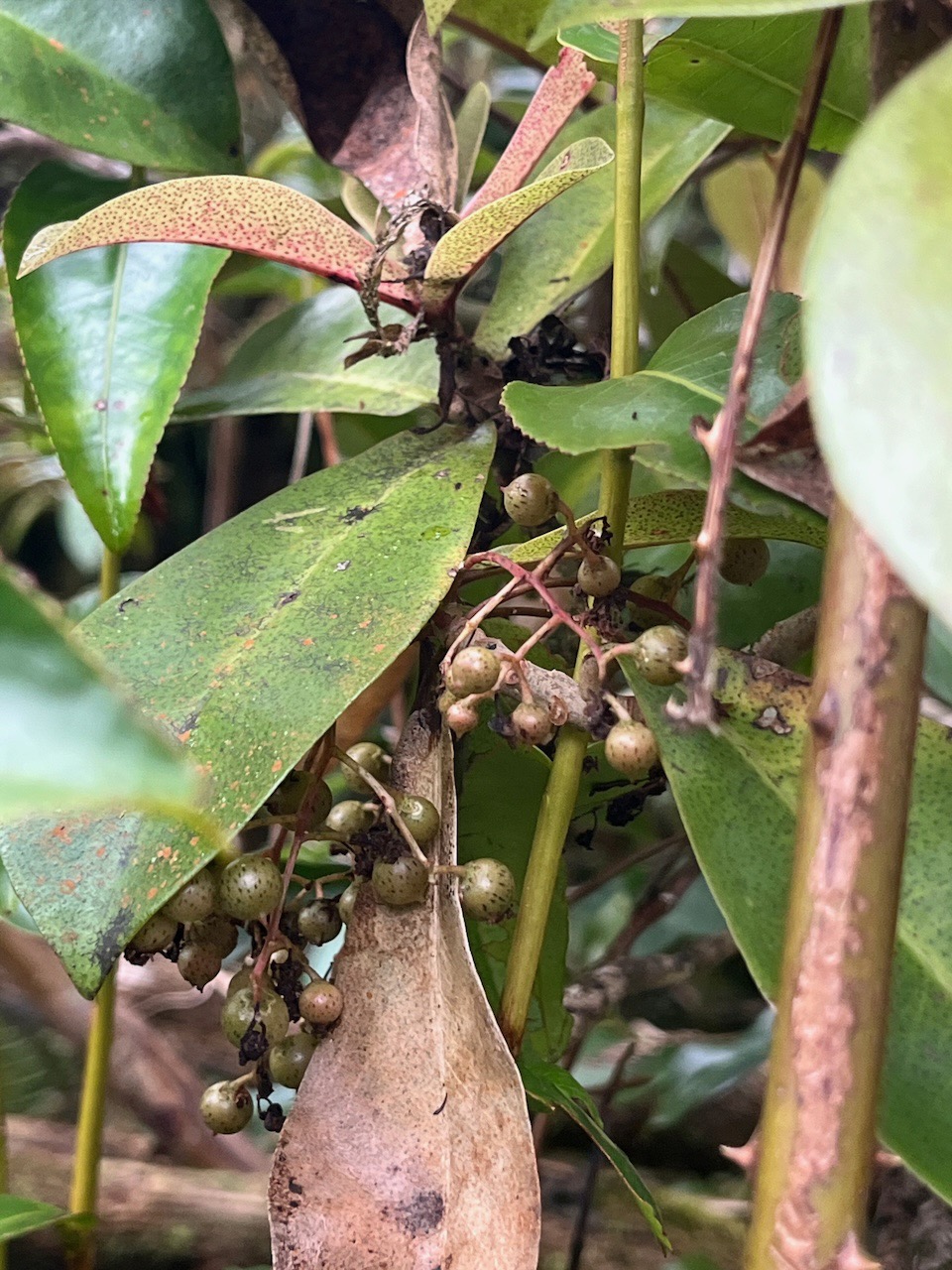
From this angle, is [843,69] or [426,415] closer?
[843,69]

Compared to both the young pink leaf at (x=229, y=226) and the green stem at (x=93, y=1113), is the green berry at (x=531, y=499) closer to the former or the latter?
the young pink leaf at (x=229, y=226)

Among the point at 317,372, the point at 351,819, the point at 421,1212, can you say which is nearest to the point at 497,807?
the point at 351,819

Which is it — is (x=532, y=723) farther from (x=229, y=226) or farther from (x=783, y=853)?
(x=229, y=226)

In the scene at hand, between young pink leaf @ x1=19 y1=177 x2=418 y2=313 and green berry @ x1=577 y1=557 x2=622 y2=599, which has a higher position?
young pink leaf @ x1=19 y1=177 x2=418 y2=313

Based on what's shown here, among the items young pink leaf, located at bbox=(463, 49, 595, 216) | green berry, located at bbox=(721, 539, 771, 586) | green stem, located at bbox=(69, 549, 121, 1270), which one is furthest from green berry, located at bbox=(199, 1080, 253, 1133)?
young pink leaf, located at bbox=(463, 49, 595, 216)

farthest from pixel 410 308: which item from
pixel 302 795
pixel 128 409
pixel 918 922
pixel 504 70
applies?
pixel 504 70

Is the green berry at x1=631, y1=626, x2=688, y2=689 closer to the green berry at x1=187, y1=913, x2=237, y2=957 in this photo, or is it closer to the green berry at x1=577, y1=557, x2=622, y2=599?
the green berry at x1=577, y1=557, x2=622, y2=599

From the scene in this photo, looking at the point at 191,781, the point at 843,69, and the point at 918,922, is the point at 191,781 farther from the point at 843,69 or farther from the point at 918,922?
the point at 843,69

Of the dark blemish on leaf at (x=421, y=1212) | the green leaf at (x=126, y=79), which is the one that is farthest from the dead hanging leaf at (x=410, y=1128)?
the green leaf at (x=126, y=79)
